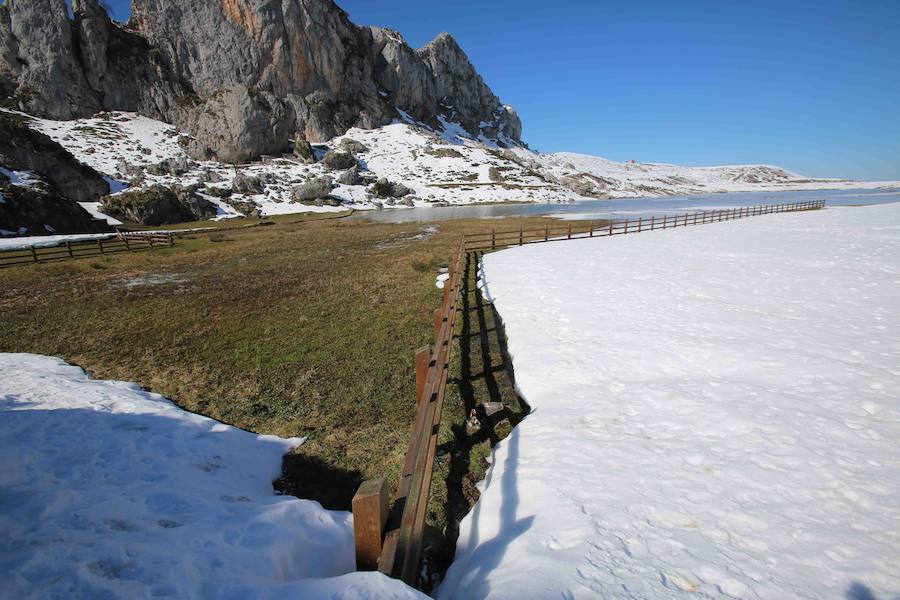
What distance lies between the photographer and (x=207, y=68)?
118m

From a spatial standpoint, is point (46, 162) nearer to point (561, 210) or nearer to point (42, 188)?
point (42, 188)

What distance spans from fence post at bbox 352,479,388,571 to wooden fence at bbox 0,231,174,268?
31.3m

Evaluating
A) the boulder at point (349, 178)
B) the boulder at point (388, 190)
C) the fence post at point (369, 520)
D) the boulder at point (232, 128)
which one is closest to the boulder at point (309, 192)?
the boulder at point (349, 178)

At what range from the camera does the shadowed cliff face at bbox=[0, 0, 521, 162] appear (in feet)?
303

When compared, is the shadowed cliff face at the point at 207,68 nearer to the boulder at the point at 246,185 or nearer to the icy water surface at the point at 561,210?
the boulder at the point at 246,185

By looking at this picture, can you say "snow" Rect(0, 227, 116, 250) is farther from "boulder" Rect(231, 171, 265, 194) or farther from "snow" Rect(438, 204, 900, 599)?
"boulder" Rect(231, 171, 265, 194)

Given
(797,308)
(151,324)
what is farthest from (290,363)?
(797,308)

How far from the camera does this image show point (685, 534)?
381 cm

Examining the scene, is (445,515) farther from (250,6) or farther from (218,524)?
(250,6)

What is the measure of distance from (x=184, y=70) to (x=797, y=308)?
158m

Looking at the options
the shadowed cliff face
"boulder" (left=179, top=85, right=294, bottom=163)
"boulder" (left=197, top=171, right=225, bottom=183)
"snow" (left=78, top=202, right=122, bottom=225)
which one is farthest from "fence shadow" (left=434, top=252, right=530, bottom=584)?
the shadowed cliff face

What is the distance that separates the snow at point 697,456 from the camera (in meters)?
3.45

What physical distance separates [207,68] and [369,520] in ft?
514

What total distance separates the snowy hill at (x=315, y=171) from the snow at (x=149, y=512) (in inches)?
2804
